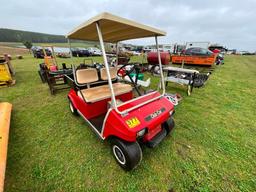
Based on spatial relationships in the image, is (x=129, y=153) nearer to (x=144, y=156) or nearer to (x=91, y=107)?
(x=144, y=156)

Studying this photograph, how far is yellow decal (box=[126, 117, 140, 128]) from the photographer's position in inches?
61.2

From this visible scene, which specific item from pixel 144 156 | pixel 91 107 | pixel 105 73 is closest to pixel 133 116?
pixel 144 156

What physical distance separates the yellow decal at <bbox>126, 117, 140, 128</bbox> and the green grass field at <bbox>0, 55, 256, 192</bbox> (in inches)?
31.7

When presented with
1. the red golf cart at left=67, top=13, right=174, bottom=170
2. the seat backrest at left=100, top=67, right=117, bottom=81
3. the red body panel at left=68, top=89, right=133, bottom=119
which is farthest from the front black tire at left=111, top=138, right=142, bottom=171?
the seat backrest at left=100, top=67, right=117, bottom=81

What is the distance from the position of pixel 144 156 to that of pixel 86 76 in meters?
2.14

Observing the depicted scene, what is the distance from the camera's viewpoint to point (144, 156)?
207 cm

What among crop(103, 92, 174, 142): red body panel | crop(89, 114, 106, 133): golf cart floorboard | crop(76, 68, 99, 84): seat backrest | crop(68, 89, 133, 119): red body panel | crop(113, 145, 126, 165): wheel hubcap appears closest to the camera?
crop(103, 92, 174, 142): red body panel

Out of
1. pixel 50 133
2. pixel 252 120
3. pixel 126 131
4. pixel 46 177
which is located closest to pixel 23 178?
pixel 46 177

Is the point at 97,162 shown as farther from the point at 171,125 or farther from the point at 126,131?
the point at 171,125

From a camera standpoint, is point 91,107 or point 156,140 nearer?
point 156,140

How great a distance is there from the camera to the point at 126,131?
154 cm

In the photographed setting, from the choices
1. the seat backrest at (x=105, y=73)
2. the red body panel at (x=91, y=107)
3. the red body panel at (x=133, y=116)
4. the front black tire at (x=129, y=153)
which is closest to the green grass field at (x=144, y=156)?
the front black tire at (x=129, y=153)

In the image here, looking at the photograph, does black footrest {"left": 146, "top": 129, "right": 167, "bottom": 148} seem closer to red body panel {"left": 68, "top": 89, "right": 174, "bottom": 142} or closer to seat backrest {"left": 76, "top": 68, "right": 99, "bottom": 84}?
red body panel {"left": 68, "top": 89, "right": 174, "bottom": 142}

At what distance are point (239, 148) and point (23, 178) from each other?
359 centimetres
